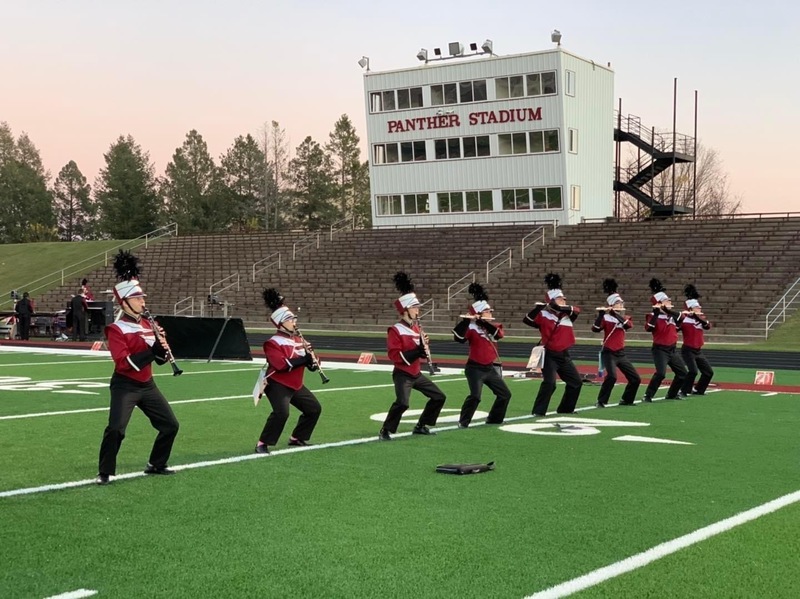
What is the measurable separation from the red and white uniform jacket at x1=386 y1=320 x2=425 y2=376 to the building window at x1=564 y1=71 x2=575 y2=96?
37962 mm

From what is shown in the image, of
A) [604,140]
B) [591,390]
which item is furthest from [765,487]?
[604,140]

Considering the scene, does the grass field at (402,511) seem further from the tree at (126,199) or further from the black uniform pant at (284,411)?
the tree at (126,199)

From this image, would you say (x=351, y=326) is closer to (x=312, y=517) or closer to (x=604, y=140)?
(x=604, y=140)

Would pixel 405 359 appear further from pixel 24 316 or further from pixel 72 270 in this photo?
pixel 72 270

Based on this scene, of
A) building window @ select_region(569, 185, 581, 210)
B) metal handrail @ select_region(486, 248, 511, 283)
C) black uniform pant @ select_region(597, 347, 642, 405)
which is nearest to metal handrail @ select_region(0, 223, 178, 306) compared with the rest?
metal handrail @ select_region(486, 248, 511, 283)

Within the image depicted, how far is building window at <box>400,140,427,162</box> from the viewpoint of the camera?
50.7 m

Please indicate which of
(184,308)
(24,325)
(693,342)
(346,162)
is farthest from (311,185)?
(693,342)

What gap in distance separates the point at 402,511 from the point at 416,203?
44354 millimetres

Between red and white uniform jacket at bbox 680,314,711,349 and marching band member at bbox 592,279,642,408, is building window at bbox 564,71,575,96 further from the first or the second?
marching band member at bbox 592,279,642,408

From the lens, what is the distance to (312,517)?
7066 mm

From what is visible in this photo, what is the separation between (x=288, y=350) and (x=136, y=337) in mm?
1970

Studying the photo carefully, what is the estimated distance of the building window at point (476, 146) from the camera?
161 ft

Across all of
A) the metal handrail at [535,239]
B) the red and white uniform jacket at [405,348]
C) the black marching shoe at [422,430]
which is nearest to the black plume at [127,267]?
the red and white uniform jacket at [405,348]

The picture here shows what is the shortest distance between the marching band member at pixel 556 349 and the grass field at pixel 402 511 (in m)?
0.70
